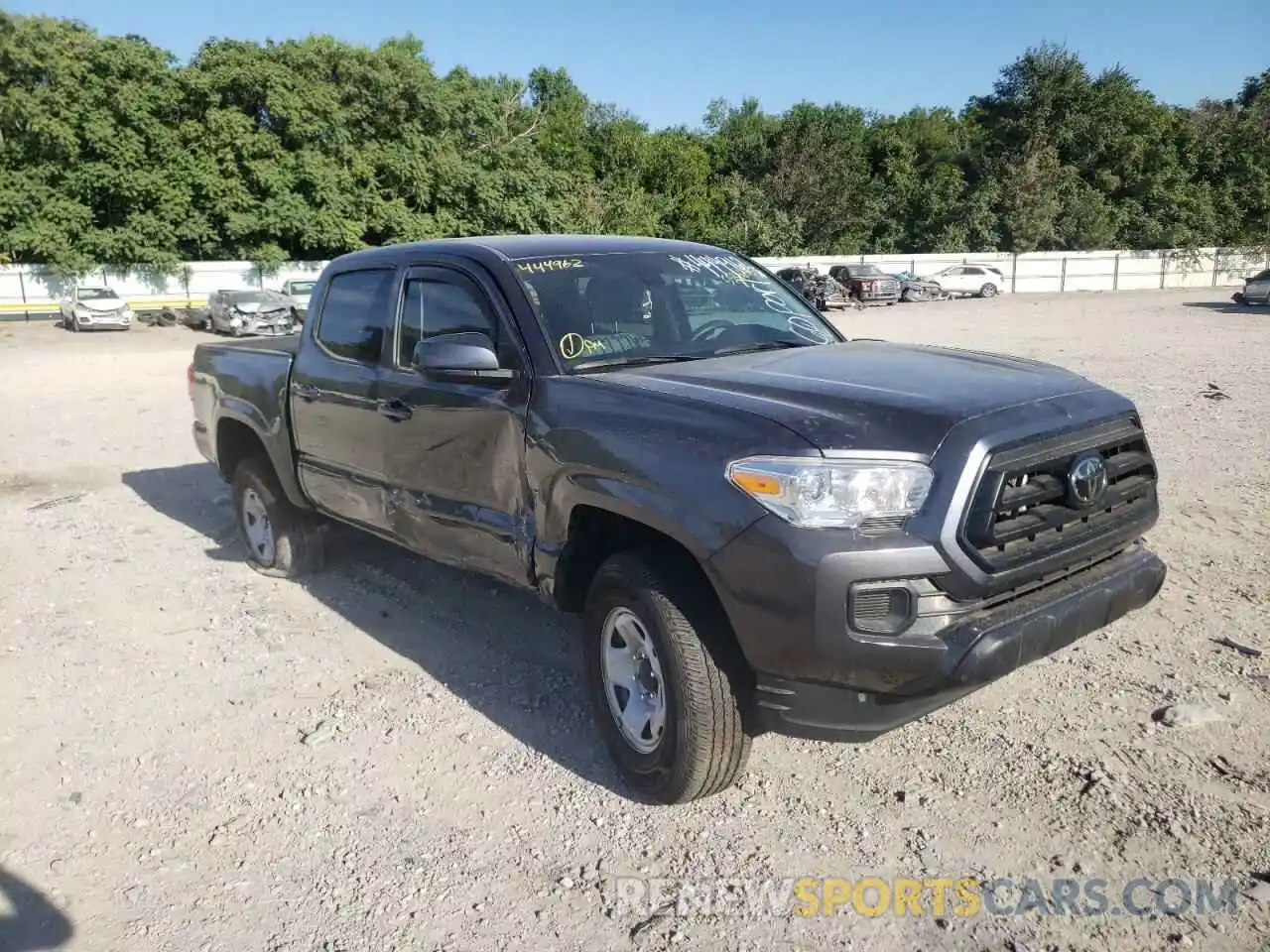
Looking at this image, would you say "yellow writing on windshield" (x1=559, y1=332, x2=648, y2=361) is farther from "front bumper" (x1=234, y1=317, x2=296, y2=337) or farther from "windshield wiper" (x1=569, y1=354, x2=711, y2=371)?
"front bumper" (x1=234, y1=317, x2=296, y2=337)

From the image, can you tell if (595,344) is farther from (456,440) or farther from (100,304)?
(100,304)

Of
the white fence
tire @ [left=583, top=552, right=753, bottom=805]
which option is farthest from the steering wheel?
the white fence

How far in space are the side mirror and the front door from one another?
0.28 feet

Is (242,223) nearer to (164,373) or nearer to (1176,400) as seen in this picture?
(164,373)

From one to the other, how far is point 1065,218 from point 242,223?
4488cm

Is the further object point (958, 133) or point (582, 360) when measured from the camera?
point (958, 133)

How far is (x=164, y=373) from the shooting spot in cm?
1869

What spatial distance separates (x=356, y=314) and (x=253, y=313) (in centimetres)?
2771

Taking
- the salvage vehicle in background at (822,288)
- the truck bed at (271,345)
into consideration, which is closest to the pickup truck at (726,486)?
the truck bed at (271,345)

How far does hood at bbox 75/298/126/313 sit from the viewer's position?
3256cm

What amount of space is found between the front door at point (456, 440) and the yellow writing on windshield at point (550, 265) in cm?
17

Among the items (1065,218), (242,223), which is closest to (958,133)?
(1065,218)

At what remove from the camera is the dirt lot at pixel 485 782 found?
2998 millimetres

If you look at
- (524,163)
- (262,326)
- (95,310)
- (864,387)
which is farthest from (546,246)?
(524,163)
